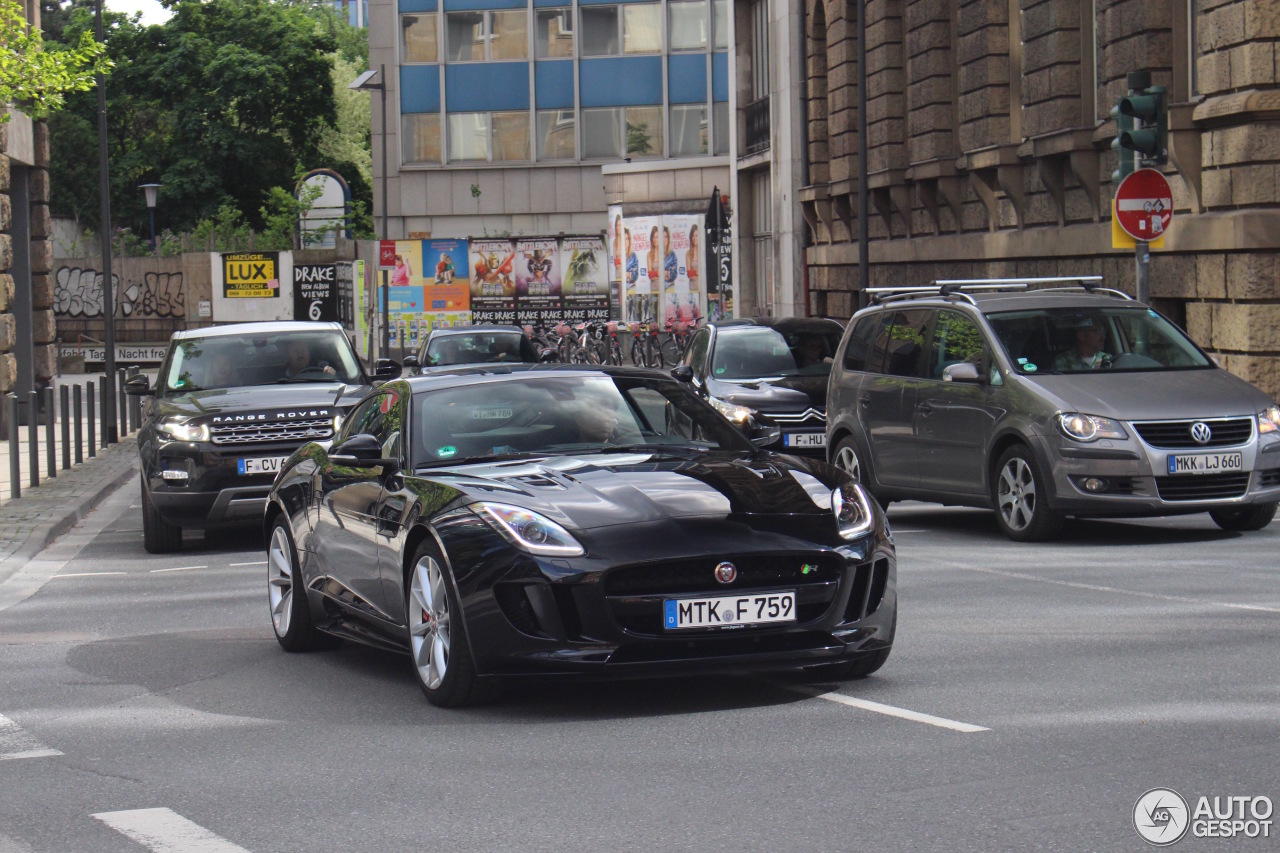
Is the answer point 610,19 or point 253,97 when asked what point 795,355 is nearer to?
point 610,19

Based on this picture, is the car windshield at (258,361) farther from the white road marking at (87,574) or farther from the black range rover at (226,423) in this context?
the white road marking at (87,574)

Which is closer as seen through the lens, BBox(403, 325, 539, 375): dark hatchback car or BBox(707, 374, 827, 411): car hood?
BBox(707, 374, 827, 411): car hood

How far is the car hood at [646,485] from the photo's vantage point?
7.04 meters

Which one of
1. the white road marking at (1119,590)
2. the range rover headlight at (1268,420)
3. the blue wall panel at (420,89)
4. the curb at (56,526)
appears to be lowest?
the curb at (56,526)

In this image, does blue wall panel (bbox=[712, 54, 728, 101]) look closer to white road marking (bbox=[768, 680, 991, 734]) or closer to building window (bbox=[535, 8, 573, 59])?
building window (bbox=[535, 8, 573, 59])

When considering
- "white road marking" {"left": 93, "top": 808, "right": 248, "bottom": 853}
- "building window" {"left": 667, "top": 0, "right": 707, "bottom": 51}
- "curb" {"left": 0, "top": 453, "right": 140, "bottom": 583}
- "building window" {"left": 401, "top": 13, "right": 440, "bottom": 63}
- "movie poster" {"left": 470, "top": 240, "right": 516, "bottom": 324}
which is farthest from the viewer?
"building window" {"left": 667, "top": 0, "right": 707, "bottom": 51}

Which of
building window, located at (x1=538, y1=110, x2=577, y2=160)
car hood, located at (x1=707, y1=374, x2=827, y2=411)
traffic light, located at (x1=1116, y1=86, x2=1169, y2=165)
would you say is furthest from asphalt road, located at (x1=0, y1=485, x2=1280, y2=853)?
building window, located at (x1=538, y1=110, x2=577, y2=160)

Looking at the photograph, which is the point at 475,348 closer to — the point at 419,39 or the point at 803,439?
the point at 803,439

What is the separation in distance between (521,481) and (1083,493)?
5.87 metres

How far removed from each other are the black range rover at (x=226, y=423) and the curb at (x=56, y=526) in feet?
2.71

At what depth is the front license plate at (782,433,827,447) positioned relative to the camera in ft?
59.8

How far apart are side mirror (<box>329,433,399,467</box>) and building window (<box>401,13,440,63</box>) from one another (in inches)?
2517

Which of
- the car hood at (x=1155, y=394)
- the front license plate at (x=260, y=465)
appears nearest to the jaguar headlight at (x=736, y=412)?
the front license plate at (x=260, y=465)

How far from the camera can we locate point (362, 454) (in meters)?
8.13
